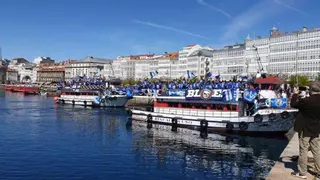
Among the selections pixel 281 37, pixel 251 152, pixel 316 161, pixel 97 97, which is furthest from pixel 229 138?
pixel 281 37

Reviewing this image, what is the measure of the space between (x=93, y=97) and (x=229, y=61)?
67.4m

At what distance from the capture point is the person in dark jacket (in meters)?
11.6

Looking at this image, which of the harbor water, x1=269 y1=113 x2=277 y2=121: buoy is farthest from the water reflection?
x1=269 y1=113 x2=277 y2=121: buoy

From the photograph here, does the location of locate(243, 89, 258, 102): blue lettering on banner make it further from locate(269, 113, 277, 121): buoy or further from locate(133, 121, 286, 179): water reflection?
locate(133, 121, 286, 179): water reflection

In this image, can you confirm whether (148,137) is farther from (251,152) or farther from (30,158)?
(30,158)

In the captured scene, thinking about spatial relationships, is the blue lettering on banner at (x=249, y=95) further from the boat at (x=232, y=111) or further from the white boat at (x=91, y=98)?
the white boat at (x=91, y=98)

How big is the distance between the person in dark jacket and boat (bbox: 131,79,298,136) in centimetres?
3373

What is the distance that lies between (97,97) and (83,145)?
6104 centimetres

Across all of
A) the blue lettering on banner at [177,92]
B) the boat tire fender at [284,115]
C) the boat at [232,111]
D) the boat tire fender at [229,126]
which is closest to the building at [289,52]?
the blue lettering on banner at [177,92]

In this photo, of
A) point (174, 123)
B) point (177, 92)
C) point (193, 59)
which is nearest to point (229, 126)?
point (174, 123)

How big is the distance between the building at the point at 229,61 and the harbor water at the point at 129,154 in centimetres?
9878

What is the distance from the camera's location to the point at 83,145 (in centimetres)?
3847

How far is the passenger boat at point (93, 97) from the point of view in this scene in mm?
96438

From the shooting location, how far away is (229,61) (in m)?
152
